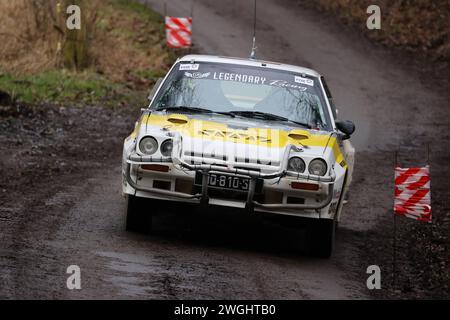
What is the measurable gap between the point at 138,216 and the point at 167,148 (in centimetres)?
84

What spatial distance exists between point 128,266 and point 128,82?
641 inches

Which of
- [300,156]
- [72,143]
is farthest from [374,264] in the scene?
[72,143]

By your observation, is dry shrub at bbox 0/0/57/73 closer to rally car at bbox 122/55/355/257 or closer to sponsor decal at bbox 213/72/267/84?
sponsor decal at bbox 213/72/267/84

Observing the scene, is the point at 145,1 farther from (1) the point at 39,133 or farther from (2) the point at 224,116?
(2) the point at 224,116

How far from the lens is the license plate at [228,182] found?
9109 millimetres

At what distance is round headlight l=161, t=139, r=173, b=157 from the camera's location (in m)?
9.33

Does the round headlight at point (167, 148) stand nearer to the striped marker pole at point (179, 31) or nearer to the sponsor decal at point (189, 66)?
the sponsor decal at point (189, 66)

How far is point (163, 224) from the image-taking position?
10.7 metres

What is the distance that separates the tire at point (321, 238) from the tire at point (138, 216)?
1544 millimetres

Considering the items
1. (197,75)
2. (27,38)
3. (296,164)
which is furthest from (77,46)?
(296,164)

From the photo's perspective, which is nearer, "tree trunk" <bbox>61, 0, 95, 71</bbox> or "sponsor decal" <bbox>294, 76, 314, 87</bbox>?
"sponsor decal" <bbox>294, 76, 314, 87</bbox>

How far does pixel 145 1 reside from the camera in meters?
32.9

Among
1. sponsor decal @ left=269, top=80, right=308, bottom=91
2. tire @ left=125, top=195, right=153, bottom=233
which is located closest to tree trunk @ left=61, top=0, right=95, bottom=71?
sponsor decal @ left=269, top=80, right=308, bottom=91

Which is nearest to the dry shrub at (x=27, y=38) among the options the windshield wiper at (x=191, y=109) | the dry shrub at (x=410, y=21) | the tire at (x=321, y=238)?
the dry shrub at (x=410, y=21)
